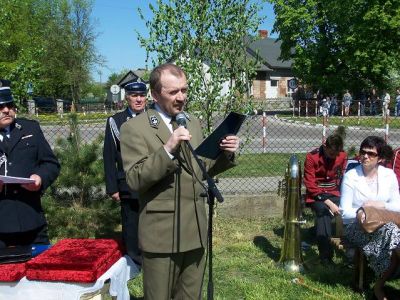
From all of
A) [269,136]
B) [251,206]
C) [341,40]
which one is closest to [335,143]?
[251,206]

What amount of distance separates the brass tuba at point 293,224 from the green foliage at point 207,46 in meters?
1.36

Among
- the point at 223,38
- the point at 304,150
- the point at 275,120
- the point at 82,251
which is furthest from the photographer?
the point at 275,120

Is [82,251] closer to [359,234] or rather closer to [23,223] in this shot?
[23,223]

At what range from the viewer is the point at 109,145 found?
4.70 meters

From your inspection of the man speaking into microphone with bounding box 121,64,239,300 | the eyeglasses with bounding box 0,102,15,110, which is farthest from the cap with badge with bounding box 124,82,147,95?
the man speaking into microphone with bounding box 121,64,239,300

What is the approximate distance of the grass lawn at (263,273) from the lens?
4750mm

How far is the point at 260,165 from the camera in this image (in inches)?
426

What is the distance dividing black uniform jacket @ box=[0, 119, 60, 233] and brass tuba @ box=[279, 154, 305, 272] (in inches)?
101

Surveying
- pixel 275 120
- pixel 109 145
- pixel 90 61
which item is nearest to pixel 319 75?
pixel 275 120

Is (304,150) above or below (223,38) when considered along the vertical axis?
below

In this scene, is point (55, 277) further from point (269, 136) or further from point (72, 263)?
point (269, 136)

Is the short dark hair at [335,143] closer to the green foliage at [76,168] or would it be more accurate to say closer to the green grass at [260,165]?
the green foliage at [76,168]

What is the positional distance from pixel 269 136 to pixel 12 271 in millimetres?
13181

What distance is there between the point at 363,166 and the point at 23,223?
315 cm
